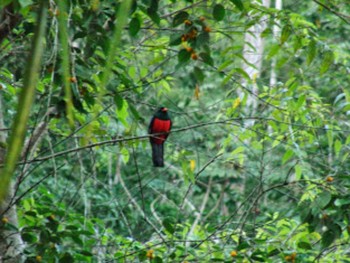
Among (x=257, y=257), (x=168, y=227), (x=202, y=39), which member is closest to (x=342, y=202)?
(x=257, y=257)

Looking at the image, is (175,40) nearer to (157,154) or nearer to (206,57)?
(206,57)

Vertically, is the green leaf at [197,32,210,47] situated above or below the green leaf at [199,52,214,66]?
above

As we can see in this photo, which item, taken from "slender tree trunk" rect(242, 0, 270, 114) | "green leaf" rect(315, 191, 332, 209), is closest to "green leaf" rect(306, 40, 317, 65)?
"slender tree trunk" rect(242, 0, 270, 114)

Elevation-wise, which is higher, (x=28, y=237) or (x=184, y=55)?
(x=184, y=55)

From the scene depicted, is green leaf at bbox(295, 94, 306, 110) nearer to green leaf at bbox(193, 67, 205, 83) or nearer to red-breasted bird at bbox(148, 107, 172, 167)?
green leaf at bbox(193, 67, 205, 83)

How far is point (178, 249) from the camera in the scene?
2.50 m

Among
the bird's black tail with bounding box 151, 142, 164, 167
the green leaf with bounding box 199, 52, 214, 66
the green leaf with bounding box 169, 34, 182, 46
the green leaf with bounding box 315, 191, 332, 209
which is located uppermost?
the green leaf with bounding box 169, 34, 182, 46

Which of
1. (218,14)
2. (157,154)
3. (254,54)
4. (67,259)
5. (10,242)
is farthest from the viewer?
(157,154)

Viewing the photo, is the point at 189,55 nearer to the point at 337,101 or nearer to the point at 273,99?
the point at 337,101

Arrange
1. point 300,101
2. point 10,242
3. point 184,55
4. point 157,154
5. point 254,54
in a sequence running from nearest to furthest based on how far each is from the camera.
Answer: point 184,55
point 10,242
point 300,101
point 254,54
point 157,154

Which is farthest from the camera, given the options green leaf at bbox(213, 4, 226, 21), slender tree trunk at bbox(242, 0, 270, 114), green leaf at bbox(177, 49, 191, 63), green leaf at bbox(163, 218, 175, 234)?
slender tree trunk at bbox(242, 0, 270, 114)

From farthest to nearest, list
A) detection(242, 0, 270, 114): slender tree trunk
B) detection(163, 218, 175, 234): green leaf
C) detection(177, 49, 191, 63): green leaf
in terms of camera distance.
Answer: detection(242, 0, 270, 114): slender tree trunk < detection(163, 218, 175, 234): green leaf < detection(177, 49, 191, 63): green leaf

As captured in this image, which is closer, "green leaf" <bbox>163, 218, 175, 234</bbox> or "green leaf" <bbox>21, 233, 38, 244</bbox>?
"green leaf" <bbox>21, 233, 38, 244</bbox>

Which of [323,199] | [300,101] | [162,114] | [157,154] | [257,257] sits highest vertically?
[300,101]
